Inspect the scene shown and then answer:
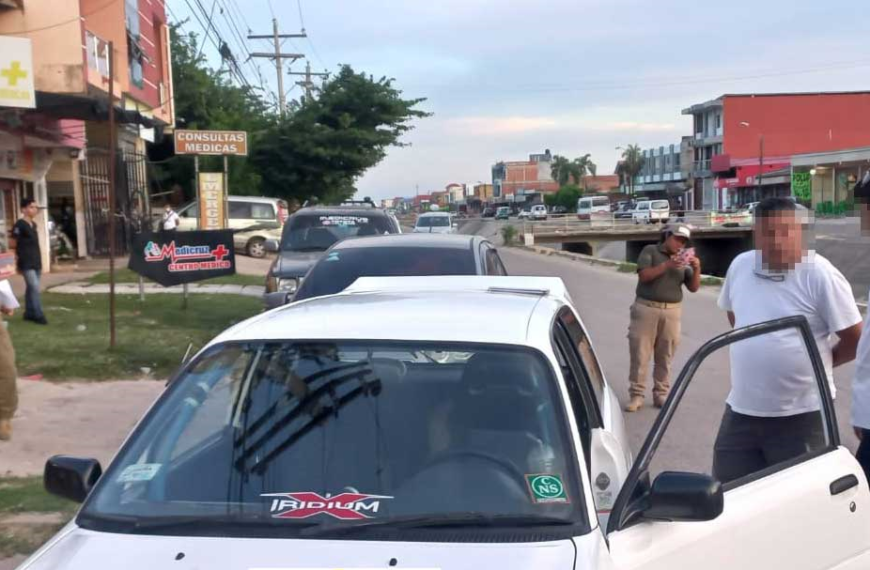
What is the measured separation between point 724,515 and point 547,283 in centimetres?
228

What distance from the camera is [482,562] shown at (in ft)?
8.71

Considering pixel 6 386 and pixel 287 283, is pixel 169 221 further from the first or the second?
pixel 6 386

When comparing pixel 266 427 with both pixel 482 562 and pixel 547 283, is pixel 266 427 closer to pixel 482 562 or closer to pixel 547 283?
pixel 482 562

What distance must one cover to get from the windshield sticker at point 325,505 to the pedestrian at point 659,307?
6.24 m

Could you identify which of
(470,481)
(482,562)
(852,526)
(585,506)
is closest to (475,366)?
(470,481)

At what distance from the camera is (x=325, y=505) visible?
9.91 ft

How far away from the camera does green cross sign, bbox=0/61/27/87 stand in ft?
48.2

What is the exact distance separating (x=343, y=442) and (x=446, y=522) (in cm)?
56

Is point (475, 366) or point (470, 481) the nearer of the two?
point (470, 481)

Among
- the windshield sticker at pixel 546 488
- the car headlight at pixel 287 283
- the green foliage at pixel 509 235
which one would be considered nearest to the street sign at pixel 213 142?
the car headlight at pixel 287 283

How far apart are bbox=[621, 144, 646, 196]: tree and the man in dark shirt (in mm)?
120630

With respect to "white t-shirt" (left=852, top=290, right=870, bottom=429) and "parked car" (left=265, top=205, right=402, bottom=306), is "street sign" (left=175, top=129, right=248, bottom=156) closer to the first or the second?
"parked car" (left=265, top=205, right=402, bottom=306)

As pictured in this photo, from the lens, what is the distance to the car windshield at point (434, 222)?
123ft

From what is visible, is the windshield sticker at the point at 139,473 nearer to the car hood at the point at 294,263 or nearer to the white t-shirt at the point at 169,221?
the car hood at the point at 294,263
